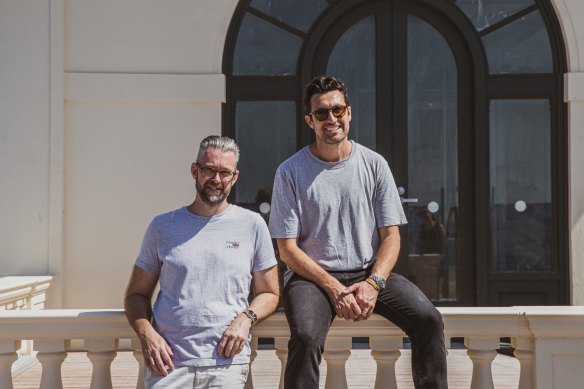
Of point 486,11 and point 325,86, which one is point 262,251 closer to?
point 325,86

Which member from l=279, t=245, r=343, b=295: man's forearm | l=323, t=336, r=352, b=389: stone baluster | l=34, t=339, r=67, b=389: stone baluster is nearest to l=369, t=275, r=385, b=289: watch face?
l=279, t=245, r=343, b=295: man's forearm

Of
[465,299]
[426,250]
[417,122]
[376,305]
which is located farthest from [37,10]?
[376,305]

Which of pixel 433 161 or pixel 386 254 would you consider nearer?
pixel 386 254

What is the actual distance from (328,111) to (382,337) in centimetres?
87

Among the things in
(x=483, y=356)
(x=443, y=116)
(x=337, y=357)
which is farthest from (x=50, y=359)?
(x=443, y=116)

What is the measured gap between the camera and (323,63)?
675 cm

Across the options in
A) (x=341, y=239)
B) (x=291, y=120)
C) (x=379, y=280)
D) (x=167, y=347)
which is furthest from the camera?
(x=291, y=120)

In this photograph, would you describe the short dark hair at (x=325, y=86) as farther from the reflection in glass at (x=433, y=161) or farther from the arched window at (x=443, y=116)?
the reflection in glass at (x=433, y=161)

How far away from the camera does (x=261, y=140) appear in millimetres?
6738

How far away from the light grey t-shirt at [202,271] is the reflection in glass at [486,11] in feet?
14.4

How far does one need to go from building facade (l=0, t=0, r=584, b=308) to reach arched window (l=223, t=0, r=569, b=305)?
0.5 inches

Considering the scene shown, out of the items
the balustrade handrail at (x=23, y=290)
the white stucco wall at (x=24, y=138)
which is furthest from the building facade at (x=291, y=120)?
the balustrade handrail at (x=23, y=290)

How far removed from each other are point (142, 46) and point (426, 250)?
2.85 metres

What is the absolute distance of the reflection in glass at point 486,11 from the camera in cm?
673
